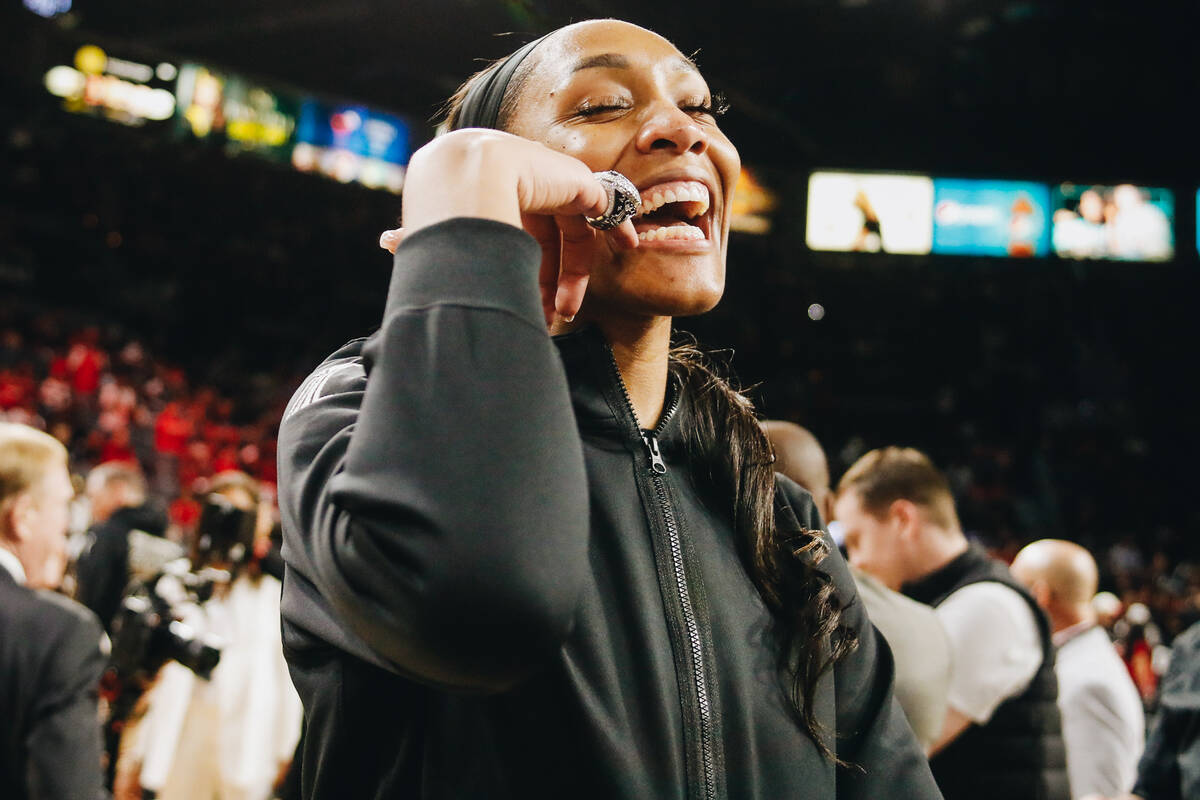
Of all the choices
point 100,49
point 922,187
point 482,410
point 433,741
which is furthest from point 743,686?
point 100,49

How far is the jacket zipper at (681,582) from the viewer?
2.88 feet

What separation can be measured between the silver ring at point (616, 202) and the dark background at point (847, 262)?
41.8 feet

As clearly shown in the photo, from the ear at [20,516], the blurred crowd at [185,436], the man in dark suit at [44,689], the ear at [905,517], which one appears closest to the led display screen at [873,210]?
the blurred crowd at [185,436]

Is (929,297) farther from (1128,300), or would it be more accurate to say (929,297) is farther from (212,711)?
(212,711)

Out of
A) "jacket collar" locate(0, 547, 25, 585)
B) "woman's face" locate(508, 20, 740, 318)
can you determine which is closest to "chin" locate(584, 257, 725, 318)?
"woman's face" locate(508, 20, 740, 318)

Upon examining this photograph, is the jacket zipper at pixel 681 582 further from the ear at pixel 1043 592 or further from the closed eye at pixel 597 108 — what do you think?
the ear at pixel 1043 592

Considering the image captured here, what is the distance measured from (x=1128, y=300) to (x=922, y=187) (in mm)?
4519

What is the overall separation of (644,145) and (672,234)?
99 mm

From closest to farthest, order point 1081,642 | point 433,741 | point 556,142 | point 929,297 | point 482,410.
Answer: point 482,410 < point 433,741 < point 556,142 < point 1081,642 < point 929,297

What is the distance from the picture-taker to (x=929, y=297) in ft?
58.4

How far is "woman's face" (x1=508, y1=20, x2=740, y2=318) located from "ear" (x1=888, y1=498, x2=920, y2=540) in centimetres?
214

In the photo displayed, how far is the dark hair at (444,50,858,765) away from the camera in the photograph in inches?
39.1

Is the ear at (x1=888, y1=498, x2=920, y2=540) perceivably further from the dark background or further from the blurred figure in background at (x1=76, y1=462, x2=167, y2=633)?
the dark background

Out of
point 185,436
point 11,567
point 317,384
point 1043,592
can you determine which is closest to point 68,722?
point 11,567
